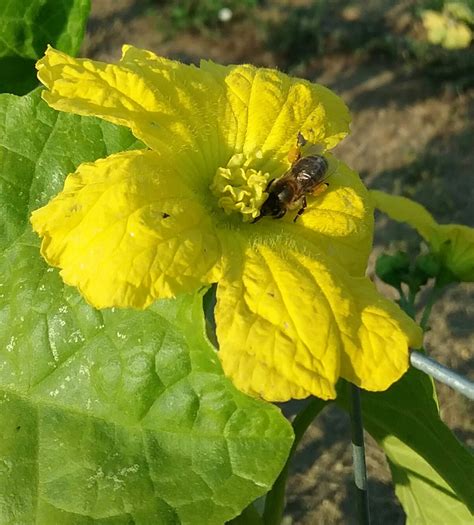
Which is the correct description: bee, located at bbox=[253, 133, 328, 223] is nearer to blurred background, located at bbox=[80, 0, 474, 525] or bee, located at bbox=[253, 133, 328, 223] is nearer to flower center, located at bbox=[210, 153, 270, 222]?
flower center, located at bbox=[210, 153, 270, 222]

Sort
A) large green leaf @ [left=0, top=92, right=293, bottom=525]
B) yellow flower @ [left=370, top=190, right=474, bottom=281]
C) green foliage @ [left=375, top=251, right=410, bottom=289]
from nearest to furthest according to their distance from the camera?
1. large green leaf @ [left=0, top=92, right=293, bottom=525]
2. yellow flower @ [left=370, top=190, right=474, bottom=281]
3. green foliage @ [left=375, top=251, right=410, bottom=289]

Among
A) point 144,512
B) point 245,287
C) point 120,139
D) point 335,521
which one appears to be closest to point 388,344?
point 245,287

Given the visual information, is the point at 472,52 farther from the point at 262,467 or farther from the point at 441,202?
the point at 262,467

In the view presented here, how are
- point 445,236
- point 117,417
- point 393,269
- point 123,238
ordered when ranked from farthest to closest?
point 393,269
point 445,236
point 117,417
point 123,238

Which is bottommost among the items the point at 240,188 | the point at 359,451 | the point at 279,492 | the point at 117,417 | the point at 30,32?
the point at 279,492

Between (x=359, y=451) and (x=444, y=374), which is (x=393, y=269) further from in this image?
(x=444, y=374)

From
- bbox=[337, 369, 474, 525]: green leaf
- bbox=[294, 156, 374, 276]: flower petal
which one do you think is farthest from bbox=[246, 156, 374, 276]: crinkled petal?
bbox=[337, 369, 474, 525]: green leaf

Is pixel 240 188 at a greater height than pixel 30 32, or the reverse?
pixel 240 188

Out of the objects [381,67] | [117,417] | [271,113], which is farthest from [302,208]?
[381,67]
